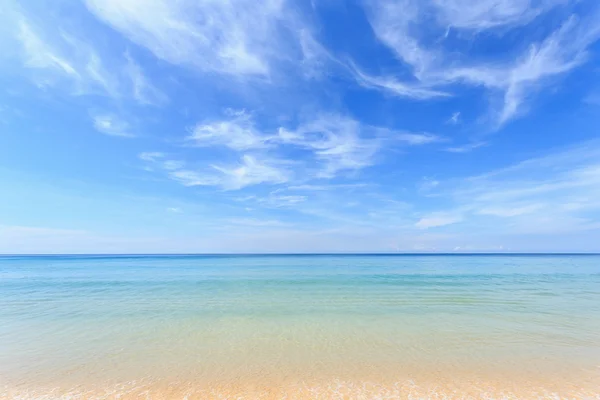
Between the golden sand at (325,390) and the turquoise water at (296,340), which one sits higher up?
the turquoise water at (296,340)

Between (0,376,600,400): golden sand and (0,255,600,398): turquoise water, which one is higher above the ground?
(0,255,600,398): turquoise water

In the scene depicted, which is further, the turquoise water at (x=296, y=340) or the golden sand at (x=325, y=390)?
the turquoise water at (x=296, y=340)

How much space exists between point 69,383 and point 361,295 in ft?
49.0

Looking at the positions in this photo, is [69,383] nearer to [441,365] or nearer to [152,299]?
[441,365]

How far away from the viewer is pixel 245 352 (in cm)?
845

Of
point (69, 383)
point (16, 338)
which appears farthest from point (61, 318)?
point (69, 383)

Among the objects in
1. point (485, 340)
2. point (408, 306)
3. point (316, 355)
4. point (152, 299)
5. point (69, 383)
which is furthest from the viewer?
point (152, 299)

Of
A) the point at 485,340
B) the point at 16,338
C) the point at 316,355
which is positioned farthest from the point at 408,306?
the point at 16,338

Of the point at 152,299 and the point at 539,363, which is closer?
the point at 539,363

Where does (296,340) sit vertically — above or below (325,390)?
above

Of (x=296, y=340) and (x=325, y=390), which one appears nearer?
(x=325, y=390)

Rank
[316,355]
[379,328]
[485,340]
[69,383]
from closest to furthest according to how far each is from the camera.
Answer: [69,383] → [316,355] → [485,340] → [379,328]

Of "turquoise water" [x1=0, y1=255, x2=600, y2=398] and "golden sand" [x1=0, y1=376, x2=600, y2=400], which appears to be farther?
"turquoise water" [x1=0, y1=255, x2=600, y2=398]

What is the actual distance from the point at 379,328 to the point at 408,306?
15.8 feet
